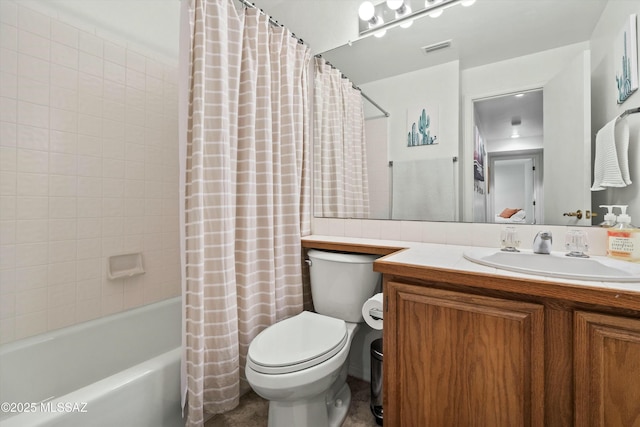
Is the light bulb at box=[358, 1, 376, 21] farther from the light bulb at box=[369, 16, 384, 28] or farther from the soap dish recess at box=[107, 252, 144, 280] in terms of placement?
the soap dish recess at box=[107, 252, 144, 280]

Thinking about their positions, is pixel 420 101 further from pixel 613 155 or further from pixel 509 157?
pixel 613 155

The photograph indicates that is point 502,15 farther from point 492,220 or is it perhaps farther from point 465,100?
point 492,220

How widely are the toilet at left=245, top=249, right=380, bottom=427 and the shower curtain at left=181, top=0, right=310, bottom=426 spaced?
0.65 feet

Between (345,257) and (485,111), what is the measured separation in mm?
1059

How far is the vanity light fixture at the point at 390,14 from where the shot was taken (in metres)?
1.50

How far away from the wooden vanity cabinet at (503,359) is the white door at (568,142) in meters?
0.67

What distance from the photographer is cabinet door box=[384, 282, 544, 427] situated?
2.64 feet

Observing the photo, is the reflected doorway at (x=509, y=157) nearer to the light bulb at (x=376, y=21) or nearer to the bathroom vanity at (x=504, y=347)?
the bathroom vanity at (x=504, y=347)

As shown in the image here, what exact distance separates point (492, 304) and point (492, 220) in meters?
0.66

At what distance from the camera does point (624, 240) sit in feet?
3.29

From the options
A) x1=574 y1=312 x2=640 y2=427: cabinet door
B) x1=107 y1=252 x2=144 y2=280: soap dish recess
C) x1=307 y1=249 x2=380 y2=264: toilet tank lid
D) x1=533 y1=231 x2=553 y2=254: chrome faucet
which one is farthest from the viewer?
x1=107 y1=252 x2=144 y2=280: soap dish recess

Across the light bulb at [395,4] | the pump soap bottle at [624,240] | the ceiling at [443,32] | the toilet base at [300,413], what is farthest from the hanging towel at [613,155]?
the toilet base at [300,413]

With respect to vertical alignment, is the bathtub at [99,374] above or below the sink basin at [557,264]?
below

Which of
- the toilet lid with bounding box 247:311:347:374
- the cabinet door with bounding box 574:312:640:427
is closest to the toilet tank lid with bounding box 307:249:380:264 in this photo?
the toilet lid with bounding box 247:311:347:374
